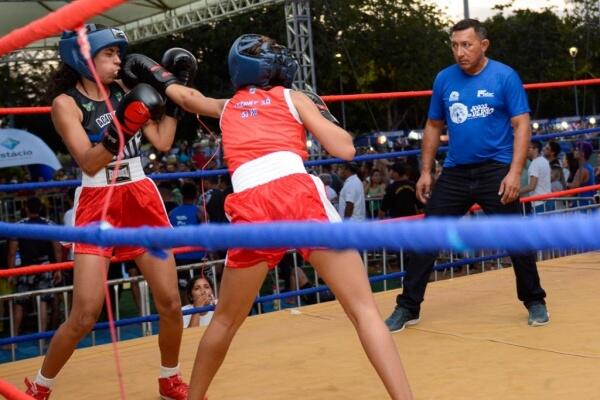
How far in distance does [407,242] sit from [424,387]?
6.39 ft

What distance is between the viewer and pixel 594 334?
3.45 m

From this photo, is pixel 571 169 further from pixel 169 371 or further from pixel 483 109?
pixel 169 371

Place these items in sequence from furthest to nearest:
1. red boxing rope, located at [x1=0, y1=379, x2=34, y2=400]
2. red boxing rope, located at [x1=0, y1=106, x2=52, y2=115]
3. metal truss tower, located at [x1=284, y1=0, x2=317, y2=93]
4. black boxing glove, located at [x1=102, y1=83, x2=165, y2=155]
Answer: metal truss tower, located at [x1=284, y1=0, x2=317, y2=93] < red boxing rope, located at [x1=0, y1=106, x2=52, y2=115] < black boxing glove, located at [x1=102, y1=83, x2=165, y2=155] < red boxing rope, located at [x1=0, y1=379, x2=34, y2=400]

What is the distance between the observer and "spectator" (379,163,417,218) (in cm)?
780

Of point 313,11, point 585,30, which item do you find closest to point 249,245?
point 313,11

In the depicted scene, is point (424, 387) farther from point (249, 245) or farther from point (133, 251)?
point (249, 245)

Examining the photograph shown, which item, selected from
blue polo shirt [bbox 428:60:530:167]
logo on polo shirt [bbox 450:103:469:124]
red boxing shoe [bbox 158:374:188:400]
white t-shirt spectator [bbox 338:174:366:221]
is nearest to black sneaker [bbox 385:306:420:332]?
blue polo shirt [bbox 428:60:530:167]

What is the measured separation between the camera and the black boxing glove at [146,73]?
2725mm

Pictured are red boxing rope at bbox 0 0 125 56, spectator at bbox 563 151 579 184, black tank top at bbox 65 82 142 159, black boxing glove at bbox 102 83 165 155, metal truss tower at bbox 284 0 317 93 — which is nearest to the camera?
red boxing rope at bbox 0 0 125 56

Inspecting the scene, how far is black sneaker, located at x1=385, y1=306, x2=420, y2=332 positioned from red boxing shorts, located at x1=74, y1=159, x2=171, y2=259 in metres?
1.30

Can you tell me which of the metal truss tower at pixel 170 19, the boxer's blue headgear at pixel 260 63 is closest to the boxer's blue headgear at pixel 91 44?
the boxer's blue headgear at pixel 260 63

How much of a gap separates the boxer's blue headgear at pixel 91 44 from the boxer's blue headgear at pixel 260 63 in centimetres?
43

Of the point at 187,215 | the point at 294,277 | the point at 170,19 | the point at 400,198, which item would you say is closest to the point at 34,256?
the point at 187,215

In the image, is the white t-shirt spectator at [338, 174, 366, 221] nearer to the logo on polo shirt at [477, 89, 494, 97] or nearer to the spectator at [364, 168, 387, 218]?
the spectator at [364, 168, 387, 218]
